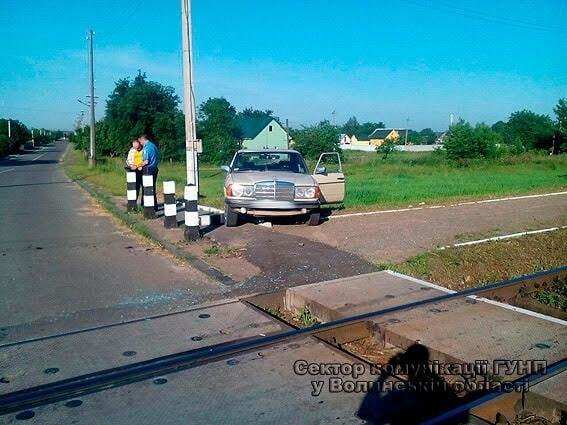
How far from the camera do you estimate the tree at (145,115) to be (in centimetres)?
4466

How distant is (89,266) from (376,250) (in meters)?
4.44

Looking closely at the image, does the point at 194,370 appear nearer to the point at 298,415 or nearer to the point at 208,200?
the point at 298,415

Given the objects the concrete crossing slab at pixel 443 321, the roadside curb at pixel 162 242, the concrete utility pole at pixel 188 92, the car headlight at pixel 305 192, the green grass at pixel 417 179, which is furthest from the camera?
the green grass at pixel 417 179

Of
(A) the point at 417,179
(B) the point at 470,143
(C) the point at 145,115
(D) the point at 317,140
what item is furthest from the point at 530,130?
(C) the point at 145,115

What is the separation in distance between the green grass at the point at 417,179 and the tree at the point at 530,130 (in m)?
20.4

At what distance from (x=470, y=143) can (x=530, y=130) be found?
2783 cm

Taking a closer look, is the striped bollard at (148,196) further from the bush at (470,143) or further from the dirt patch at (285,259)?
the bush at (470,143)

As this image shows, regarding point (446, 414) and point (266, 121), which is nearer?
point (446, 414)

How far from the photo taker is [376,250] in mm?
8344

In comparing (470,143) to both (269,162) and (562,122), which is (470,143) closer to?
(562,122)

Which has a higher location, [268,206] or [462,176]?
[268,206]

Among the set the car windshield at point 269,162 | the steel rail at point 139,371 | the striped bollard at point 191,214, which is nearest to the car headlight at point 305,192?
the car windshield at point 269,162

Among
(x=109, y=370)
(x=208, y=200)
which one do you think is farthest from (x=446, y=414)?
(x=208, y=200)

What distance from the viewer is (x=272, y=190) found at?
32.5 ft
